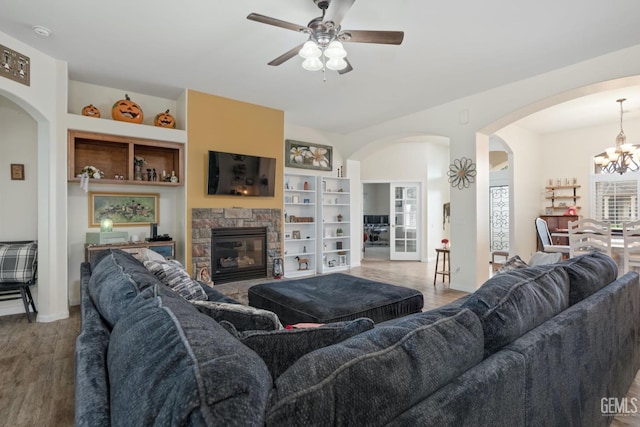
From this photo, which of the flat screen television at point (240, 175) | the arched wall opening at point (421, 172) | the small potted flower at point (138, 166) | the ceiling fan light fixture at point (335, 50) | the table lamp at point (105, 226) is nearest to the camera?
the ceiling fan light fixture at point (335, 50)

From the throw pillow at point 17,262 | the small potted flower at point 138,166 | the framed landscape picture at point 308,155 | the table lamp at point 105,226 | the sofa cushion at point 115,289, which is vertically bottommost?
the throw pillow at point 17,262

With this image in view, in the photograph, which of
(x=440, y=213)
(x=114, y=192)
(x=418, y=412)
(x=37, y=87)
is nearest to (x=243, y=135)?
(x=114, y=192)

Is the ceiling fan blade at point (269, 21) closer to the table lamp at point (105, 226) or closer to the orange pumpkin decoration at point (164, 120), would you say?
the orange pumpkin decoration at point (164, 120)

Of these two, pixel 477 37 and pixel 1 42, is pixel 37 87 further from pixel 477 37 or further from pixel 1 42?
pixel 477 37

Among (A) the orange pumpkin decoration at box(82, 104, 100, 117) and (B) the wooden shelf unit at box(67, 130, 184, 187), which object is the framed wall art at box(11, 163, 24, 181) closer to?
(B) the wooden shelf unit at box(67, 130, 184, 187)

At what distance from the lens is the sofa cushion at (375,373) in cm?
Result: 61

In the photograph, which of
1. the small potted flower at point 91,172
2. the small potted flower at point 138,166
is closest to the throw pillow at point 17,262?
the small potted flower at point 91,172

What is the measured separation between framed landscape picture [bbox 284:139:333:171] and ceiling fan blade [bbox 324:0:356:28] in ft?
10.9

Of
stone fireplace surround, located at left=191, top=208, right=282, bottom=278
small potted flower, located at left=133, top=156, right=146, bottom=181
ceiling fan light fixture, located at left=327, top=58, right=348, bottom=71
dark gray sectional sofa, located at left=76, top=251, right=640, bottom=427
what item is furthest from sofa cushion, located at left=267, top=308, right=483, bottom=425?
small potted flower, located at left=133, top=156, right=146, bottom=181

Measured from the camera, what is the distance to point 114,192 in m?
4.34

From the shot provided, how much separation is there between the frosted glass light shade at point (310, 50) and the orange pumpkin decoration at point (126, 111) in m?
2.77

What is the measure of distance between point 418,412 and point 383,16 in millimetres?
2991

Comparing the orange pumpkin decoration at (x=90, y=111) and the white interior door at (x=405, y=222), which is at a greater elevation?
the orange pumpkin decoration at (x=90, y=111)

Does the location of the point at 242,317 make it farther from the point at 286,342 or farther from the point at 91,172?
the point at 91,172
